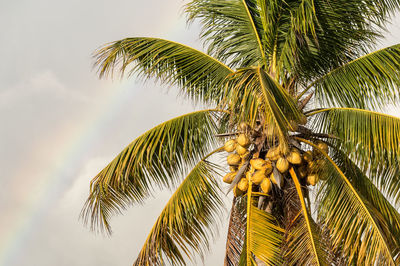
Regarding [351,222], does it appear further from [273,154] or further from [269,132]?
[269,132]

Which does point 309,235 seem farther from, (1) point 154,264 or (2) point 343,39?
(2) point 343,39

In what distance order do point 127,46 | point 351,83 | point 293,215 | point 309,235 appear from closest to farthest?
point 309,235 < point 293,215 < point 351,83 < point 127,46

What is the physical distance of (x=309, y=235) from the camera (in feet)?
29.7

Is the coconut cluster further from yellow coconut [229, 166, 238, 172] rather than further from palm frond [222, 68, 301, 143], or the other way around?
palm frond [222, 68, 301, 143]

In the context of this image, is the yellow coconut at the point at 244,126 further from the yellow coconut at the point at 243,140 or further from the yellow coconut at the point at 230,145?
the yellow coconut at the point at 230,145

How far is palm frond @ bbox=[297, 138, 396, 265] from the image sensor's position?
8609 mm

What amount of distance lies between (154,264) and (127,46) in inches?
161

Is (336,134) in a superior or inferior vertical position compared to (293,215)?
superior

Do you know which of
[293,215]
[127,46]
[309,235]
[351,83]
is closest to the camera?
[309,235]

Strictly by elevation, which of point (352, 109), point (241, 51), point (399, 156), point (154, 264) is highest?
point (241, 51)

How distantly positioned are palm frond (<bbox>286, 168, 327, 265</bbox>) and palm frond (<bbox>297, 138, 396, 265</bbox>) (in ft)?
0.97

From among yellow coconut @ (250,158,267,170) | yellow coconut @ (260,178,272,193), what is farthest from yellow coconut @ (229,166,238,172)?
yellow coconut @ (260,178,272,193)

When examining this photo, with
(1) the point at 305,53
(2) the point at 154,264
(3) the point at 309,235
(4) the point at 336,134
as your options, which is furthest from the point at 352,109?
(2) the point at 154,264

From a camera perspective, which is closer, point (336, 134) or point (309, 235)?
point (309, 235)
